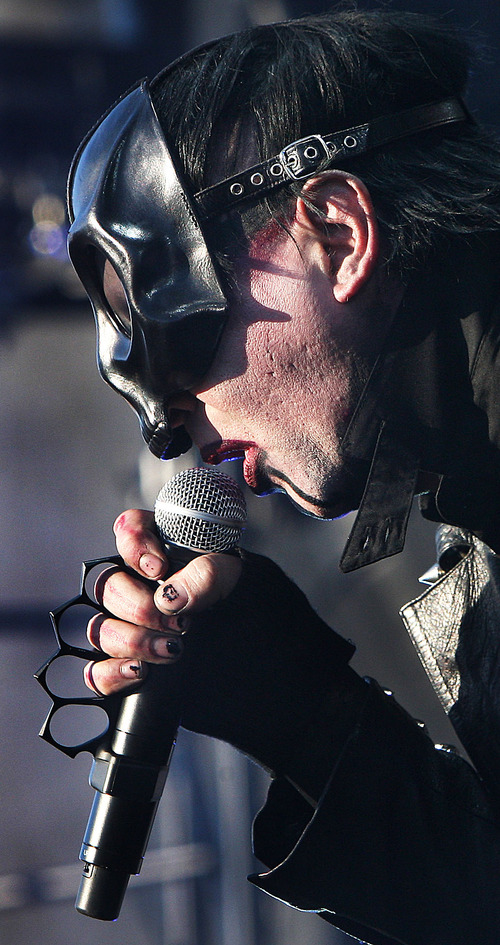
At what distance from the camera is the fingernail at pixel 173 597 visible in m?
1.25

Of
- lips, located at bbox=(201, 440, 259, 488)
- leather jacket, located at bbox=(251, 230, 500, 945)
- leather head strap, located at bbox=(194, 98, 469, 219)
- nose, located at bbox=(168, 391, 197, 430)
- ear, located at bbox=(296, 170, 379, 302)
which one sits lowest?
leather jacket, located at bbox=(251, 230, 500, 945)

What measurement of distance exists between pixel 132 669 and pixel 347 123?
86cm

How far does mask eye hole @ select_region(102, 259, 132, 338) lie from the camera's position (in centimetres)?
135

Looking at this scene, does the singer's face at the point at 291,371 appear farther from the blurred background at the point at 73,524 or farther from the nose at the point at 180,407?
the blurred background at the point at 73,524

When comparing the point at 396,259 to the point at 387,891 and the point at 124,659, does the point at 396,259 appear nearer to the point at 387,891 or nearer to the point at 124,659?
the point at 124,659

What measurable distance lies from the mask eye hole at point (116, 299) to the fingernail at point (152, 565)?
1.11 feet

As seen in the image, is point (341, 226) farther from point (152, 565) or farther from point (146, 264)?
point (152, 565)

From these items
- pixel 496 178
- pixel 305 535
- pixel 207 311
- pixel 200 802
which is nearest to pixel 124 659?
pixel 207 311

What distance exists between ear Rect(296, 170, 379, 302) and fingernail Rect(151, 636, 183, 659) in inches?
21.5

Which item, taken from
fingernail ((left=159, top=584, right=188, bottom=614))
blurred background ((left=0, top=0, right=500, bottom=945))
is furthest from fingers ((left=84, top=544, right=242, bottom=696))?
blurred background ((left=0, top=0, right=500, bottom=945))

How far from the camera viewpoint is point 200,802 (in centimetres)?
388

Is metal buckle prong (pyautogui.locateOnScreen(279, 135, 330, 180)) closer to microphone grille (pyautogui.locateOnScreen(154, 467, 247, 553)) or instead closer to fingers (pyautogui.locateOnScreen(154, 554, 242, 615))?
microphone grille (pyautogui.locateOnScreen(154, 467, 247, 553))

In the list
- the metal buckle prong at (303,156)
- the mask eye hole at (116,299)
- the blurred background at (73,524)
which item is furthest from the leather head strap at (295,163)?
the blurred background at (73,524)

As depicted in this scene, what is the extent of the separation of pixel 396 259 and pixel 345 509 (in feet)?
1.25
